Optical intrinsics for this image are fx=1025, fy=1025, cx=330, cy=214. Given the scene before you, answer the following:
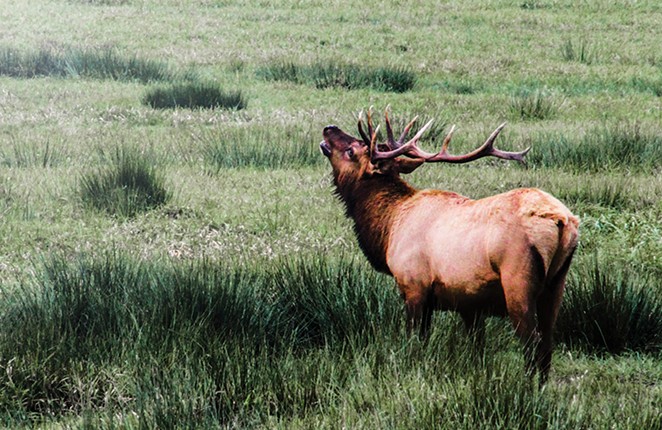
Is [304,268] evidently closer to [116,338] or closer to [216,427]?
[116,338]

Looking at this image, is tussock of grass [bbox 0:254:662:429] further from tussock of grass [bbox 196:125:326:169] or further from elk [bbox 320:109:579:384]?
tussock of grass [bbox 196:125:326:169]

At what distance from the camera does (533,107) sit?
44.0 ft

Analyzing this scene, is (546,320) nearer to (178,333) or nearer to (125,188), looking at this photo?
(178,333)

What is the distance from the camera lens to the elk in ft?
14.0

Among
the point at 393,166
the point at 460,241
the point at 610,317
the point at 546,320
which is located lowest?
the point at 610,317

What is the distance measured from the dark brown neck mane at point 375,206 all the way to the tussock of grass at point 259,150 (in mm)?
5124

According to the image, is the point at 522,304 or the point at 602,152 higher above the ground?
the point at 522,304

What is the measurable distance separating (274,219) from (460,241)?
13.2ft

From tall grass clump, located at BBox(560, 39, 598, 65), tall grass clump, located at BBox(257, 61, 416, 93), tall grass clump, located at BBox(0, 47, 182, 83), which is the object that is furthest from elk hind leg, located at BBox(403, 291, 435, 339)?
tall grass clump, located at BBox(560, 39, 598, 65)

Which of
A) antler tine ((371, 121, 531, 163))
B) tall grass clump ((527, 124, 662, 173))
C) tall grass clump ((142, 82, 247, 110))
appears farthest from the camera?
tall grass clump ((142, 82, 247, 110))

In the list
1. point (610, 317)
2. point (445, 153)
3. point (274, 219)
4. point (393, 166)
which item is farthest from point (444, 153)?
point (274, 219)

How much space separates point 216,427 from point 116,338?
1.22 meters

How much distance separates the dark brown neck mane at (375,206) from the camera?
5.20m

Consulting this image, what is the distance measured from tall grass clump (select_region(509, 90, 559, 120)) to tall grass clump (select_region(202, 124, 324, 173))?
3399 mm
